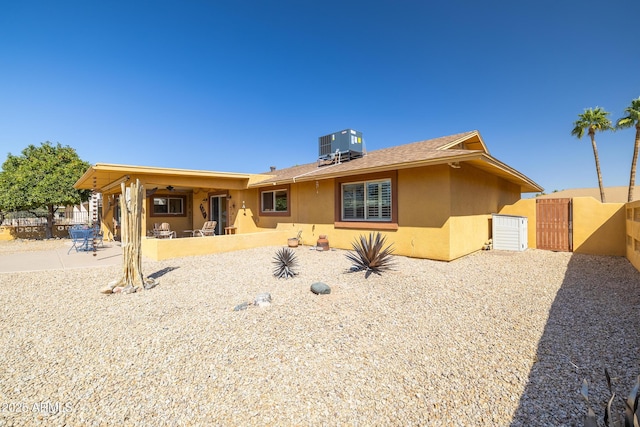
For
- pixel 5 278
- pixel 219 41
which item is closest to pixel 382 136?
pixel 219 41

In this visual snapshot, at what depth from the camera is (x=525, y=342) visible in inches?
139

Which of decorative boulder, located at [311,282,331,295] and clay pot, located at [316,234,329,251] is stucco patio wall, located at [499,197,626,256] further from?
decorative boulder, located at [311,282,331,295]

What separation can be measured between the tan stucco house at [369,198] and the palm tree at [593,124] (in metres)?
12.5

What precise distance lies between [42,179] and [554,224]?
85.7 ft

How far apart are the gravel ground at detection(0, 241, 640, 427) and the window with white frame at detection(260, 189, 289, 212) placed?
7.98 meters

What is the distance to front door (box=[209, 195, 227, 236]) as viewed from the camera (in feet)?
53.8

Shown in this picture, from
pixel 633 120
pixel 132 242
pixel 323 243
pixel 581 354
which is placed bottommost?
pixel 581 354

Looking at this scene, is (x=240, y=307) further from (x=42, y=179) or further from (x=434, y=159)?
(x=42, y=179)

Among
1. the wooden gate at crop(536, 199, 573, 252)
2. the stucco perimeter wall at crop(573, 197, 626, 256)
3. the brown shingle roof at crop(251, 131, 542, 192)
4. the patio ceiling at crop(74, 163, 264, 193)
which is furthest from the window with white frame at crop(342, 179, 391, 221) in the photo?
the stucco perimeter wall at crop(573, 197, 626, 256)

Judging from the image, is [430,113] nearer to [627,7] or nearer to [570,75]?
[570,75]

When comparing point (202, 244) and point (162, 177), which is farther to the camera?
point (162, 177)

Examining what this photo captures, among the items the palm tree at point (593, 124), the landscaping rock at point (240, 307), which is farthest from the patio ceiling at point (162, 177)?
the palm tree at point (593, 124)

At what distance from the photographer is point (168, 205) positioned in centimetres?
1806

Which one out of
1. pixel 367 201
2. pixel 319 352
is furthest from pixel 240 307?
pixel 367 201
